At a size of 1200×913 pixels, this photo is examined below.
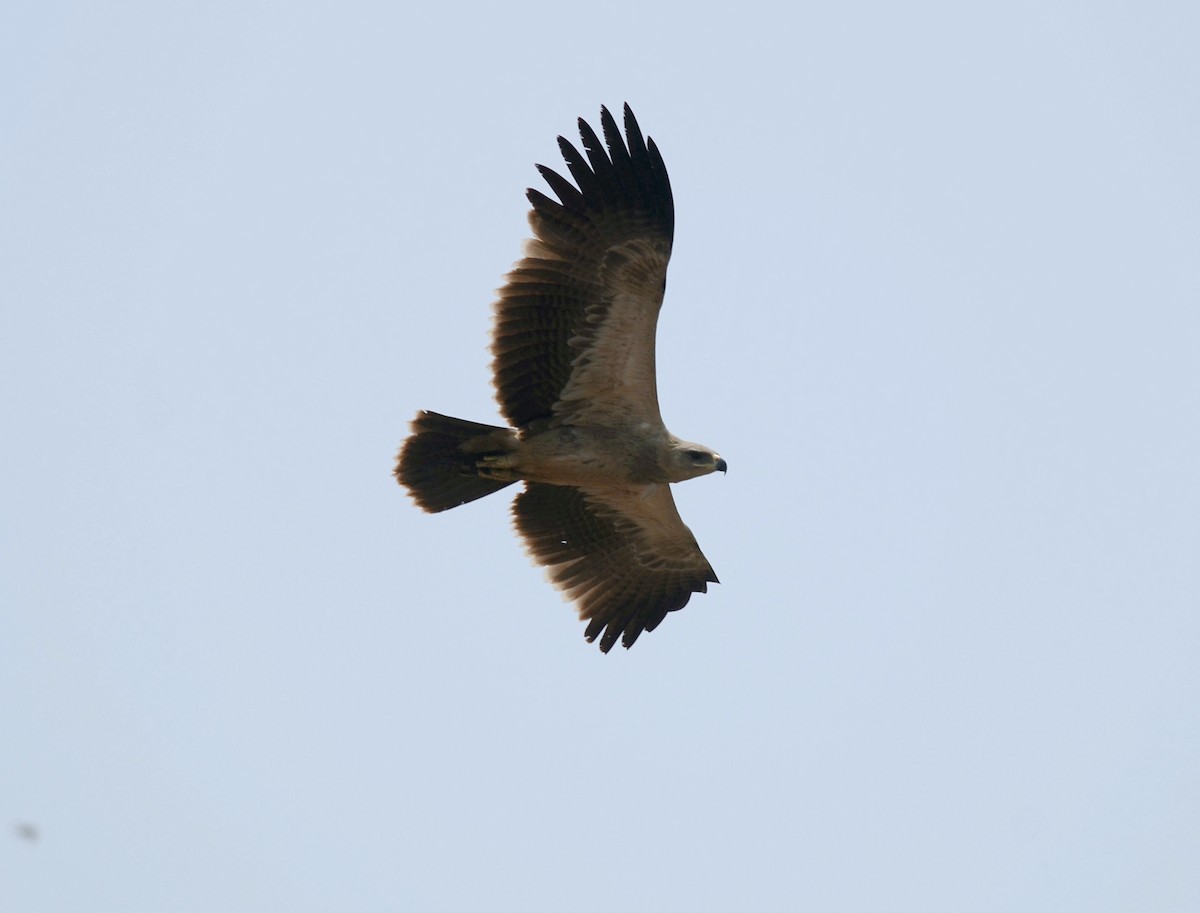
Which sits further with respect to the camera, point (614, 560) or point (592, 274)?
point (614, 560)

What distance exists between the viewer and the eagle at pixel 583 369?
36.6 ft

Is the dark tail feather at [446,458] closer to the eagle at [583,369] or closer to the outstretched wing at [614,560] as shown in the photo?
the eagle at [583,369]

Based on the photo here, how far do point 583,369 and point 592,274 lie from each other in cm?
64

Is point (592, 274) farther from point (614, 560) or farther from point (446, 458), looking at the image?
point (614, 560)

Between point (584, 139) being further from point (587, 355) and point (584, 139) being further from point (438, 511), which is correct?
point (438, 511)

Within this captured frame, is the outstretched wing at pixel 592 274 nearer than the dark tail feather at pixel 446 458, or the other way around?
the outstretched wing at pixel 592 274

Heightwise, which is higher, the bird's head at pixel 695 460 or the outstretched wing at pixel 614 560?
the bird's head at pixel 695 460

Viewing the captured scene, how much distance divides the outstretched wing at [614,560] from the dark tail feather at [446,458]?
83cm

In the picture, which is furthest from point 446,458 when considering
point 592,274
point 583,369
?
point 592,274

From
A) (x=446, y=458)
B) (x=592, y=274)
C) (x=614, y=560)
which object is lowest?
(x=446, y=458)

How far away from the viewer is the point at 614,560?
12.7 m

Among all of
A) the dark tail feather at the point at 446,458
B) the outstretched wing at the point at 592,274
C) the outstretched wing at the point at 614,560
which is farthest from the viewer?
the outstretched wing at the point at 614,560

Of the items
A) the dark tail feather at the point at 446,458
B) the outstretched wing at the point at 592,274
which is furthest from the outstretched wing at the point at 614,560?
the outstretched wing at the point at 592,274

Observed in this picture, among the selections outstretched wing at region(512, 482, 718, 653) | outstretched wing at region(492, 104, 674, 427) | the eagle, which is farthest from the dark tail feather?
outstretched wing at region(512, 482, 718, 653)
